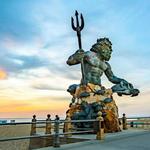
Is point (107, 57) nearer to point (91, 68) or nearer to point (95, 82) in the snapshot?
point (91, 68)

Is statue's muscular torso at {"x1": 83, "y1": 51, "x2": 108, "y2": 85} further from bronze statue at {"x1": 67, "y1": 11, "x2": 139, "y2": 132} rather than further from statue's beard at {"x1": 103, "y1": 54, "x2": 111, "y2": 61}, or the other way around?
statue's beard at {"x1": 103, "y1": 54, "x2": 111, "y2": 61}

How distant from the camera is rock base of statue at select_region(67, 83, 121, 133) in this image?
18438mm

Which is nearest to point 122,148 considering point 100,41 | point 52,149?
point 52,149

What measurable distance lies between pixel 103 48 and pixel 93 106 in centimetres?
388

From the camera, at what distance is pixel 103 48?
1997 cm

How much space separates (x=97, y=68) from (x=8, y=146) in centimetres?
1143

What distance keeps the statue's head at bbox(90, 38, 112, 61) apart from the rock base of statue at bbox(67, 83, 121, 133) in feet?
6.74

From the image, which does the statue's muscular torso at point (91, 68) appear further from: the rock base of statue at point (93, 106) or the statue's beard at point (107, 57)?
the statue's beard at point (107, 57)

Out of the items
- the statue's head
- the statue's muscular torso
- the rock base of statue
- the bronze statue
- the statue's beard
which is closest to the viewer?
the rock base of statue

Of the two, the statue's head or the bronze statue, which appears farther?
the statue's head

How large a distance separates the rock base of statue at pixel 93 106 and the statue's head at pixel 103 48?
80.9 inches

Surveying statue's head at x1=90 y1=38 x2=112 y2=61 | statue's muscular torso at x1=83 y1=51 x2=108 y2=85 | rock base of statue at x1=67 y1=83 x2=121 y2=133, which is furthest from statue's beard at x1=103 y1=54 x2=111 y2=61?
rock base of statue at x1=67 y1=83 x2=121 y2=133

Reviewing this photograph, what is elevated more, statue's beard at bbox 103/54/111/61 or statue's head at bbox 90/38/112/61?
statue's head at bbox 90/38/112/61

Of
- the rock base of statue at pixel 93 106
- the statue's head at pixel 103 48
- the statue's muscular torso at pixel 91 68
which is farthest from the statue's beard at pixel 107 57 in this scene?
the rock base of statue at pixel 93 106
